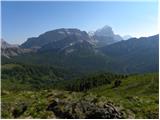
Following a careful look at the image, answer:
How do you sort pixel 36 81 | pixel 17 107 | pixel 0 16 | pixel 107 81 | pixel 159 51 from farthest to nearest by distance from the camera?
pixel 36 81 < pixel 107 81 < pixel 17 107 < pixel 0 16 < pixel 159 51

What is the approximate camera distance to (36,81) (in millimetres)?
199625

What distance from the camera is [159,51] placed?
7.20 m

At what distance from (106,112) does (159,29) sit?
8.28 ft

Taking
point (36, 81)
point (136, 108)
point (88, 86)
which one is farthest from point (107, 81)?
point (36, 81)

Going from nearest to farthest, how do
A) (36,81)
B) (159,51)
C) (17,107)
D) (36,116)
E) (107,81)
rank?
(159,51)
(36,116)
(17,107)
(107,81)
(36,81)

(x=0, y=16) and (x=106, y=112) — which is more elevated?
(x=0, y=16)

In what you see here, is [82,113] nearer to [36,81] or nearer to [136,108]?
[136,108]

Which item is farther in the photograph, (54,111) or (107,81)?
(107,81)

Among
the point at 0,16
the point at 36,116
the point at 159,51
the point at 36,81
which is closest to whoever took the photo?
the point at 159,51

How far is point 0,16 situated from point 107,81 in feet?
217

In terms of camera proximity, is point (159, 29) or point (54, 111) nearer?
point (159, 29)

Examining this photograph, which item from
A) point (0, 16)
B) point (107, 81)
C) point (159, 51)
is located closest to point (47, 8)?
point (0, 16)

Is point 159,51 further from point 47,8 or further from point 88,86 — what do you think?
point 88,86

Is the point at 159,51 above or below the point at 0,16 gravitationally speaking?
below
